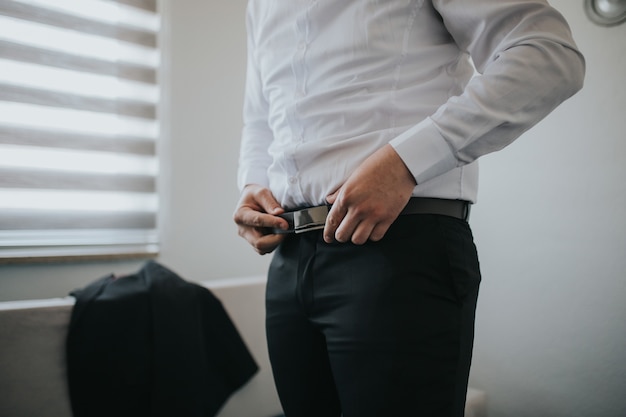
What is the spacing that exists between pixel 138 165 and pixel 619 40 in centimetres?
202

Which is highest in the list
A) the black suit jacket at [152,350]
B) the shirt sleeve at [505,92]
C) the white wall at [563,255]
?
the shirt sleeve at [505,92]

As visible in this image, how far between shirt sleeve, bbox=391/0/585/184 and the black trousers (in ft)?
0.30

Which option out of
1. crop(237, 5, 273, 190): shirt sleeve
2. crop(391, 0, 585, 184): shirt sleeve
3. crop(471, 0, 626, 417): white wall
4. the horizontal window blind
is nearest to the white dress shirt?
crop(391, 0, 585, 184): shirt sleeve

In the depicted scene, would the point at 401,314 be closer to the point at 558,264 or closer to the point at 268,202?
the point at 268,202

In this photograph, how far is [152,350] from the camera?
3.98ft

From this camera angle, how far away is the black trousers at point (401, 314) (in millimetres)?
474

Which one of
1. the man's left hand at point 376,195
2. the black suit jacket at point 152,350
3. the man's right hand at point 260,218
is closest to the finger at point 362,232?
the man's left hand at point 376,195

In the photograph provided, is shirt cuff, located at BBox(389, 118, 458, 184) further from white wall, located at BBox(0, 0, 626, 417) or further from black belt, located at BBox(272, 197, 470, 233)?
white wall, located at BBox(0, 0, 626, 417)

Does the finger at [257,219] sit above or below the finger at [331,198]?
below

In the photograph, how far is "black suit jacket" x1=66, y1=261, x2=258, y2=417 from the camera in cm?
112

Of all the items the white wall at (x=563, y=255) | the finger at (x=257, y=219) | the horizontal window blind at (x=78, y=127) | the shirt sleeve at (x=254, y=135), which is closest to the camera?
the finger at (x=257, y=219)

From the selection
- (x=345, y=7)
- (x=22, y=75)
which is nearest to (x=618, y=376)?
(x=345, y=7)

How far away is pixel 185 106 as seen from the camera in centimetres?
209

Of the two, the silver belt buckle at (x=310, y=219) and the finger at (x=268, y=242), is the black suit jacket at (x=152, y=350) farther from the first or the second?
the silver belt buckle at (x=310, y=219)
